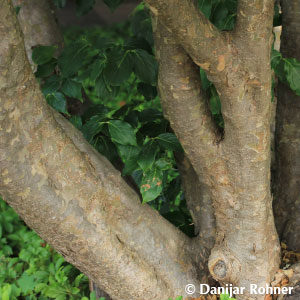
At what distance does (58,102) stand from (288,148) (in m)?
0.83

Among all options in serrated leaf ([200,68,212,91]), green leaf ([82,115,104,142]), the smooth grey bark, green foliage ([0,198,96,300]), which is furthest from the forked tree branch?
green foliage ([0,198,96,300])

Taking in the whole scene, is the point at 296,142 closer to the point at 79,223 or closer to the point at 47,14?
the point at 79,223

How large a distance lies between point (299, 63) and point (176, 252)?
740 mm

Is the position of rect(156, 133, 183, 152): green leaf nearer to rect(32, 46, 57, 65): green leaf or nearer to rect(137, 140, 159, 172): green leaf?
rect(137, 140, 159, 172): green leaf

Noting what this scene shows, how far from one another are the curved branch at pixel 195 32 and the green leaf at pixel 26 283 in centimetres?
132

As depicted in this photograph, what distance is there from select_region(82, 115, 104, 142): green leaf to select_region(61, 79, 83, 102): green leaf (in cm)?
11

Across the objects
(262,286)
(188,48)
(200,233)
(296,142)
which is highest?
(188,48)

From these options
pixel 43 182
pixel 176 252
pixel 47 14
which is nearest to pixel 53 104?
pixel 43 182

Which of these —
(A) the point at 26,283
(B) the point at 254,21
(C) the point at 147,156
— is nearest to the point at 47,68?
(C) the point at 147,156

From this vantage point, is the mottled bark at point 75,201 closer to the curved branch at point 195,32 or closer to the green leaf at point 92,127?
the green leaf at point 92,127

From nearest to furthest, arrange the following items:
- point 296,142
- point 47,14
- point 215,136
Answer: point 215,136
point 296,142
point 47,14

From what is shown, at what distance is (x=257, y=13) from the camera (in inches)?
40.9

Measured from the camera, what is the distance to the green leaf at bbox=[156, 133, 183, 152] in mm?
1373

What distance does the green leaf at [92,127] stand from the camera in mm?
1368
